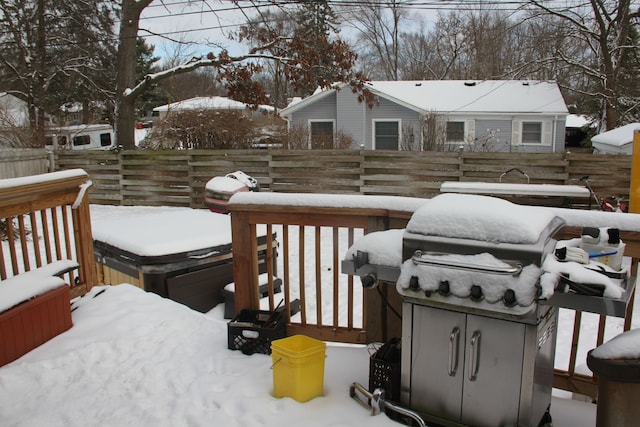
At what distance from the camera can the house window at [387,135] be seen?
16297 mm

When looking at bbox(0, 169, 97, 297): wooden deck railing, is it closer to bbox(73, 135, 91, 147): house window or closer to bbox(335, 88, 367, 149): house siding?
bbox(335, 88, 367, 149): house siding

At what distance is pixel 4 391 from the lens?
8.40 feet

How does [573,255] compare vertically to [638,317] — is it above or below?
above

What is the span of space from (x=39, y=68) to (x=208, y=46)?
29.5 ft

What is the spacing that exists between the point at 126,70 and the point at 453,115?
9.86 m

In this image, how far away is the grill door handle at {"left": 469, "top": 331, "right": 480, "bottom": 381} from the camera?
1.98 meters

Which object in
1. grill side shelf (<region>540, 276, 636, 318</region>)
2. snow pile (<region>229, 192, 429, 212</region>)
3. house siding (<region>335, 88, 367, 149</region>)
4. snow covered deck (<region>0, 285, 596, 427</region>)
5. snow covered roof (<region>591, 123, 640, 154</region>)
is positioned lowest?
snow covered deck (<region>0, 285, 596, 427</region>)

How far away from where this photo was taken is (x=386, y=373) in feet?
7.75

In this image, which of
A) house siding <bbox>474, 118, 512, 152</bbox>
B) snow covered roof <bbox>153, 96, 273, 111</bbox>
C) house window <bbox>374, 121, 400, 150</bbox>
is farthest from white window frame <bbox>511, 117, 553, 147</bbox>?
snow covered roof <bbox>153, 96, 273, 111</bbox>

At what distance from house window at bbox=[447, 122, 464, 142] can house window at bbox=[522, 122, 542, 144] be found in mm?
1926

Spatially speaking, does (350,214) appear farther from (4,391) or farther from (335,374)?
(4,391)

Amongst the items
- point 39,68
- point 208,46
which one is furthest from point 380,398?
point 39,68

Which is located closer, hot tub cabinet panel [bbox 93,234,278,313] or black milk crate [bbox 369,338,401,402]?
black milk crate [bbox 369,338,401,402]

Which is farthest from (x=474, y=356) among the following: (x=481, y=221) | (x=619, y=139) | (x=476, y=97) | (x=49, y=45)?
(x=49, y=45)
